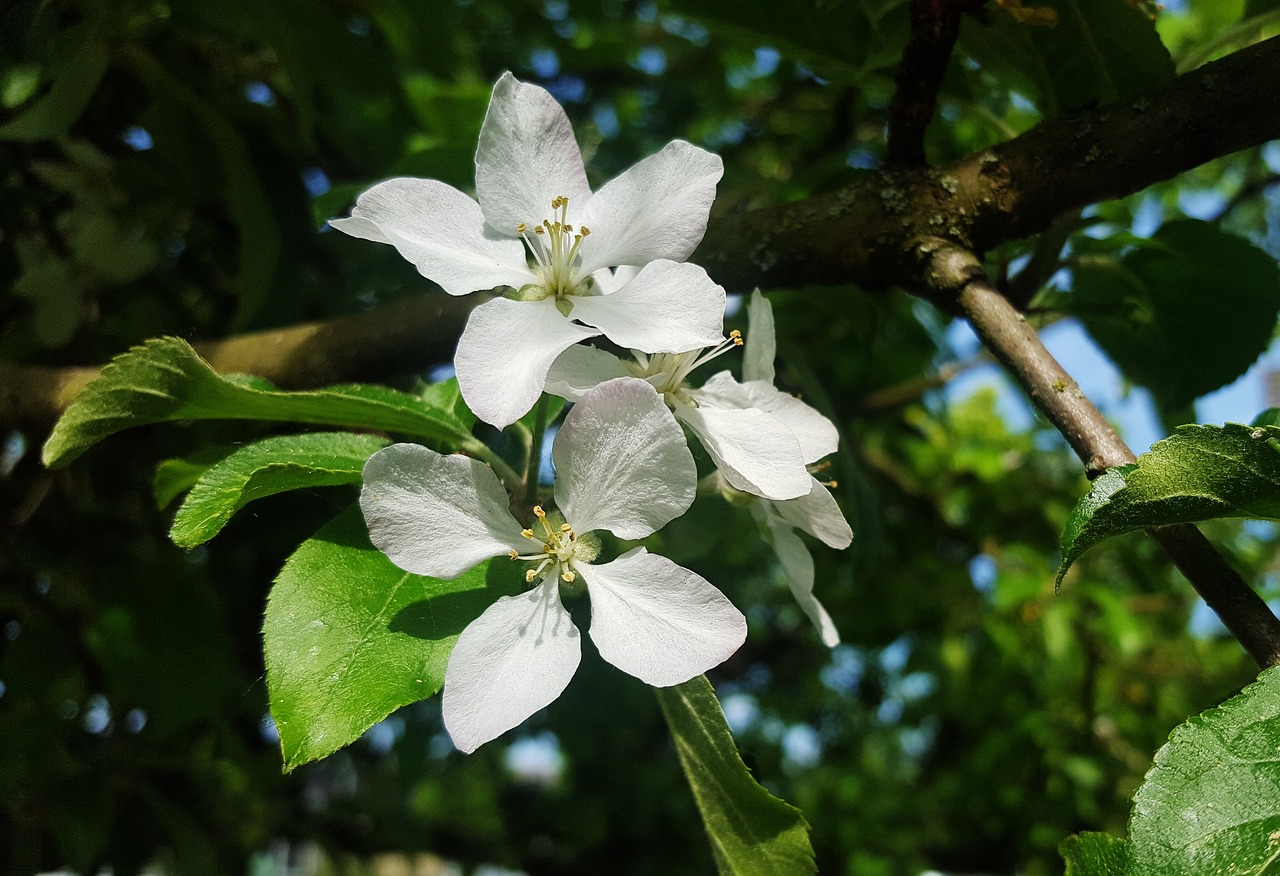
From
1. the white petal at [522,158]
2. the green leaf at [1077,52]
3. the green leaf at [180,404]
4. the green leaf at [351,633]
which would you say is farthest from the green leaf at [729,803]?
the green leaf at [1077,52]

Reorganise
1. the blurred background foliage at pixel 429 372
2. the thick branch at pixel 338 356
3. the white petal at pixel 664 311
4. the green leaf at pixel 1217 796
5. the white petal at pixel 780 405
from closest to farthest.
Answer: the green leaf at pixel 1217 796
the white petal at pixel 664 311
the white petal at pixel 780 405
the thick branch at pixel 338 356
the blurred background foliage at pixel 429 372

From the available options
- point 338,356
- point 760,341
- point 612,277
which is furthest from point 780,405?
point 338,356

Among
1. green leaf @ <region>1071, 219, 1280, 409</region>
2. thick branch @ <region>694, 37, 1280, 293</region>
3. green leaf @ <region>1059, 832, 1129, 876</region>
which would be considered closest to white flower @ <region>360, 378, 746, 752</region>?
green leaf @ <region>1059, 832, 1129, 876</region>

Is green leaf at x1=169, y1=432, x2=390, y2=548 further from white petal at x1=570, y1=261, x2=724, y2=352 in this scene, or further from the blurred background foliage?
white petal at x1=570, y1=261, x2=724, y2=352

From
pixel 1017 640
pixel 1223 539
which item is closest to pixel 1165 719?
pixel 1017 640

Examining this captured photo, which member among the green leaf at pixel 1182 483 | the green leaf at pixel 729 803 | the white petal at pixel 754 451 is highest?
the green leaf at pixel 1182 483

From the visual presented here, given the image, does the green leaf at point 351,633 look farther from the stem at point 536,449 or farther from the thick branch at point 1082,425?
the thick branch at point 1082,425

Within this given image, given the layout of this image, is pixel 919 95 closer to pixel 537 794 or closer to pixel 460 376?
pixel 460 376
